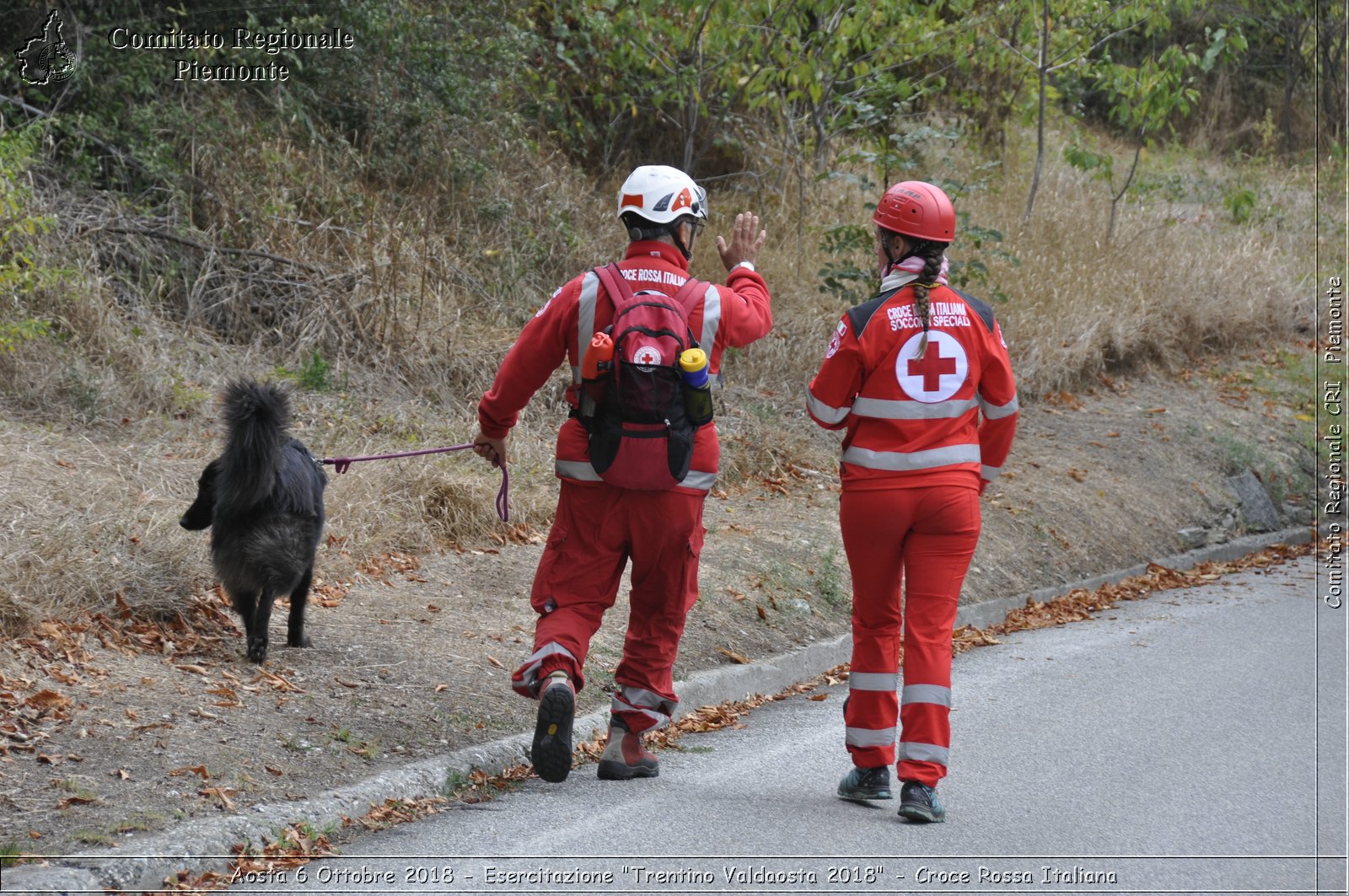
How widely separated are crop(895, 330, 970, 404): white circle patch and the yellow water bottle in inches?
29.4

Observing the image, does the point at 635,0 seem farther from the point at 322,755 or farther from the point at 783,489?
the point at 322,755

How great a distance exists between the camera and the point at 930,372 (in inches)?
203

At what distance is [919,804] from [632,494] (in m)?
1.58

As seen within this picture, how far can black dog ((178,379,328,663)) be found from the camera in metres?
6.02

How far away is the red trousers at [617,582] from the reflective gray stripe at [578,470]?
1.6 inches

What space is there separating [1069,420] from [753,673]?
791 cm

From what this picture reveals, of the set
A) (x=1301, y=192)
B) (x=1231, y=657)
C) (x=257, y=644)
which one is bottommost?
(x=1231, y=657)

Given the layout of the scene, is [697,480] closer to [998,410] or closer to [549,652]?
[549,652]

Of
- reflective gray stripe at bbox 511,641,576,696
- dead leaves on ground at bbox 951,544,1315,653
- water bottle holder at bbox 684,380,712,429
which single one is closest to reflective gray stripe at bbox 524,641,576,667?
reflective gray stripe at bbox 511,641,576,696

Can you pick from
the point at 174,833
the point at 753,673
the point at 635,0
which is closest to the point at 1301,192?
the point at 635,0

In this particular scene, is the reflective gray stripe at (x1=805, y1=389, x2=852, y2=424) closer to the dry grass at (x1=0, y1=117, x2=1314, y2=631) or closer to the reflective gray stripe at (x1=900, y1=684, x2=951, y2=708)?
the reflective gray stripe at (x1=900, y1=684, x2=951, y2=708)

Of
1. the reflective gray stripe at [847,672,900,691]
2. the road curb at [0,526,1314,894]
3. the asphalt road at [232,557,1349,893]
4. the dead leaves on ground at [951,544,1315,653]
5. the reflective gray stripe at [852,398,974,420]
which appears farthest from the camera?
the dead leaves on ground at [951,544,1315,653]

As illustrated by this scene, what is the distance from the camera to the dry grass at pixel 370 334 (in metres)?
7.77

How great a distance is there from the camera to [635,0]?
14.5m
